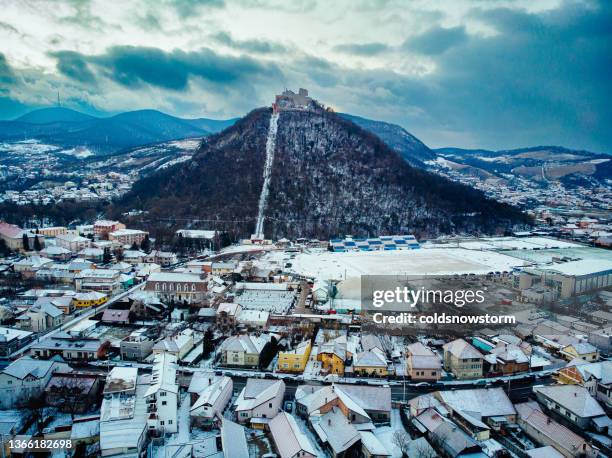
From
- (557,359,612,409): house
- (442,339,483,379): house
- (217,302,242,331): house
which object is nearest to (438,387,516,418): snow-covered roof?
(442,339,483,379): house

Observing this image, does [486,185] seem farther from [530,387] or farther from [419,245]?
[530,387]

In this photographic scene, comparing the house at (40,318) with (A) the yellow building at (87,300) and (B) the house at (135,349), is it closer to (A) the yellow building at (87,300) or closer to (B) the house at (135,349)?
(A) the yellow building at (87,300)

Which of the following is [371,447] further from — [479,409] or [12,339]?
[12,339]

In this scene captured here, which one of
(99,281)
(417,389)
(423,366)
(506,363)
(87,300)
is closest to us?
(417,389)

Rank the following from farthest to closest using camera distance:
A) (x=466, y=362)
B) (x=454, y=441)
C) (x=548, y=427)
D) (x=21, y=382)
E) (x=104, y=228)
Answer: (x=104, y=228) < (x=466, y=362) < (x=21, y=382) < (x=548, y=427) < (x=454, y=441)

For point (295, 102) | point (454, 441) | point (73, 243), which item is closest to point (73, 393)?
point (454, 441)

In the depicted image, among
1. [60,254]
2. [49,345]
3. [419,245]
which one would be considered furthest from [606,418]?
[60,254]
